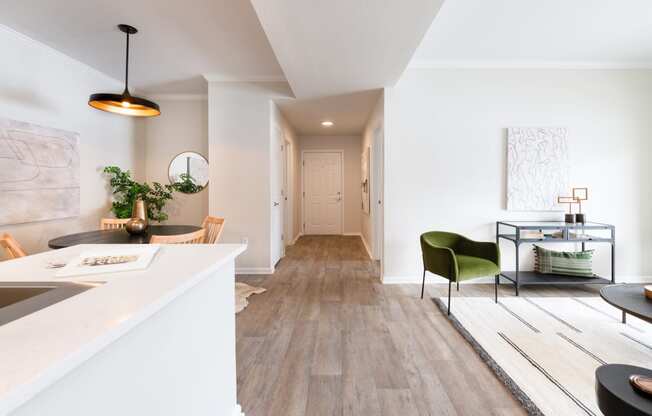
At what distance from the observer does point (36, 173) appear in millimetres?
3072

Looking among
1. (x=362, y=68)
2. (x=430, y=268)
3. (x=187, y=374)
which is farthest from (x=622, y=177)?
(x=187, y=374)

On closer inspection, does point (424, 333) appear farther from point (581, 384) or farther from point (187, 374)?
point (187, 374)

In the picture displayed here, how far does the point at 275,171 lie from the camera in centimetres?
433

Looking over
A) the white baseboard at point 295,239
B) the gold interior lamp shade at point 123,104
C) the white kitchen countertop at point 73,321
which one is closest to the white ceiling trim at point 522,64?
the gold interior lamp shade at point 123,104

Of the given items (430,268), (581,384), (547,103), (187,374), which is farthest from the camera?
(547,103)

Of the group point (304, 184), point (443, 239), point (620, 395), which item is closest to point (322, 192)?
point (304, 184)

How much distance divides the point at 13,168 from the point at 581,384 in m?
4.76

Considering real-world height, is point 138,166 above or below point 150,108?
below

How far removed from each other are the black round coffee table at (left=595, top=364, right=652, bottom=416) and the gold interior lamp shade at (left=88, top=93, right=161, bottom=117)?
11.2ft

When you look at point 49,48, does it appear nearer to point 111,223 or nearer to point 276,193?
point 111,223

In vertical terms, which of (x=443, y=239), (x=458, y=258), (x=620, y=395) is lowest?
(x=620, y=395)

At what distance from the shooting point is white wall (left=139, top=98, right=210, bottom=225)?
4.64m

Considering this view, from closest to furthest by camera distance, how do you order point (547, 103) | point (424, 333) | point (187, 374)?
point (187, 374) → point (424, 333) → point (547, 103)

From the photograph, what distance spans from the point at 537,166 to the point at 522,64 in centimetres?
120
